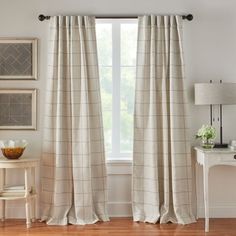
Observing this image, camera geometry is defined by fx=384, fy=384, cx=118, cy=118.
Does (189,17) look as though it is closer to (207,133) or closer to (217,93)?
(217,93)

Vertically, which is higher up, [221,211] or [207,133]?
[207,133]

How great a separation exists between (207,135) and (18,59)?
224 centimetres

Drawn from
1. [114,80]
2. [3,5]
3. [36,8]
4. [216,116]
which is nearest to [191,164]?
[216,116]

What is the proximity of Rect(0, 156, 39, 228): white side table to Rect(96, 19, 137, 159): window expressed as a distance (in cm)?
94

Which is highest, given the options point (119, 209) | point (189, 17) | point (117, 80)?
point (189, 17)

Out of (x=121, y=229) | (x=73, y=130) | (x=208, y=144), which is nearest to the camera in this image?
(x=121, y=229)

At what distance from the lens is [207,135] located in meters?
3.99

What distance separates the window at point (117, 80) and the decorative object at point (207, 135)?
0.85 m

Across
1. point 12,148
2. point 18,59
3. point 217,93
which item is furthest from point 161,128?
point 18,59

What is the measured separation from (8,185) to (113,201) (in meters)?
1.20

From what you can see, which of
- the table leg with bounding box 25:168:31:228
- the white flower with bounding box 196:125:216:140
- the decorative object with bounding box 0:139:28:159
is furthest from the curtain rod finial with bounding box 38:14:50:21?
the white flower with bounding box 196:125:216:140

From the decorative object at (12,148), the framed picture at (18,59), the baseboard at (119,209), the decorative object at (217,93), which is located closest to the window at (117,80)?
the baseboard at (119,209)

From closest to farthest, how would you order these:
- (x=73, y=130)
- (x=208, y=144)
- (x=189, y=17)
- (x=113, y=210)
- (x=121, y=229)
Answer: (x=121, y=229) < (x=208, y=144) < (x=73, y=130) < (x=189, y=17) < (x=113, y=210)

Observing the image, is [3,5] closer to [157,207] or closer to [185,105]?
[185,105]
